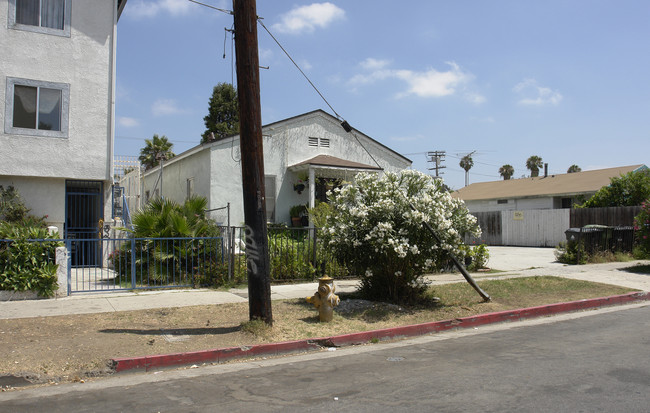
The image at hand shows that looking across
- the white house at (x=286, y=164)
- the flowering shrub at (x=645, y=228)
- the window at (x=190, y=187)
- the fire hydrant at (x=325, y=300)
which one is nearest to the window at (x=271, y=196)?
the white house at (x=286, y=164)

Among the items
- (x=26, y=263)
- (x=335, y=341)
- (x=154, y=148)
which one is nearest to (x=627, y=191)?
(x=335, y=341)

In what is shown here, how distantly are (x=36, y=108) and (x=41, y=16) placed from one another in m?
2.77

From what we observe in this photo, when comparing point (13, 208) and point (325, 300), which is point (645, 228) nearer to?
point (325, 300)

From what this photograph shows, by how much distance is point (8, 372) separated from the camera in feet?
19.7

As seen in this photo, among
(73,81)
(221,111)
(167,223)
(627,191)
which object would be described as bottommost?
(167,223)

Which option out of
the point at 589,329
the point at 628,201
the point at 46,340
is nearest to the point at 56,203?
the point at 46,340

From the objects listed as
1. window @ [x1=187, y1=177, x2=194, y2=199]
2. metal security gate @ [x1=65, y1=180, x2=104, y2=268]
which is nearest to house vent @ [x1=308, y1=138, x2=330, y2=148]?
window @ [x1=187, y1=177, x2=194, y2=199]

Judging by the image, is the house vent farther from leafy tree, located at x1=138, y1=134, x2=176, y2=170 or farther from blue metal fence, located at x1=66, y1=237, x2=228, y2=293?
leafy tree, located at x1=138, y1=134, x2=176, y2=170

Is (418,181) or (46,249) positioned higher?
(418,181)

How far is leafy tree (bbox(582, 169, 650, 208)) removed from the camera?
25.1 meters

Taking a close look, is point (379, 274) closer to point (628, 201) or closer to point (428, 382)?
point (428, 382)

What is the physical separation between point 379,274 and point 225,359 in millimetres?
4083

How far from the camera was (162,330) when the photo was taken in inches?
316

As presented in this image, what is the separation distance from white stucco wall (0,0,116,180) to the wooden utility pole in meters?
9.38
